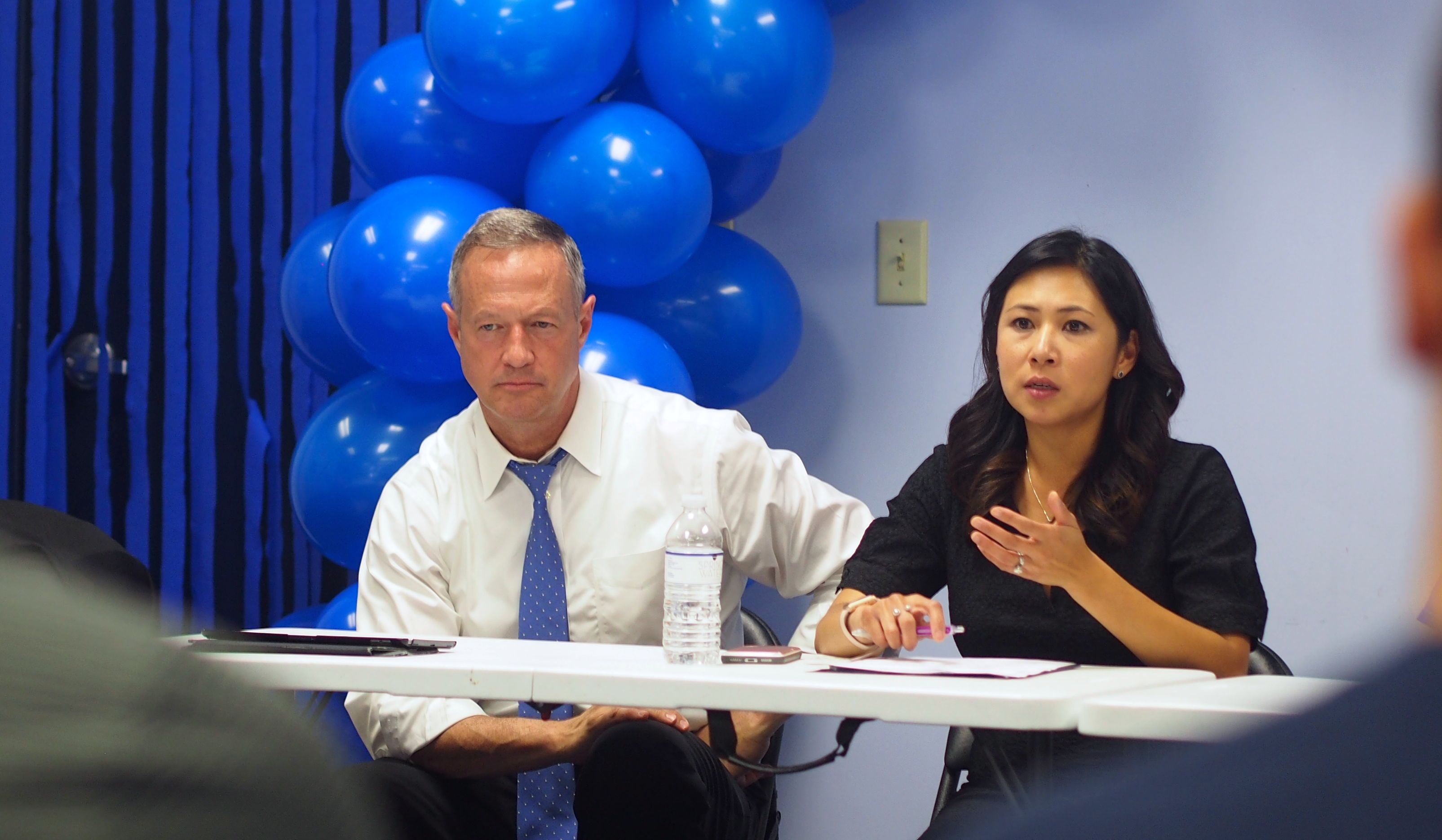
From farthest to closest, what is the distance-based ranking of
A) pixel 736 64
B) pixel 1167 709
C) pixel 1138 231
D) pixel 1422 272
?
pixel 1138 231 → pixel 736 64 → pixel 1167 709 → pixel 1422 272

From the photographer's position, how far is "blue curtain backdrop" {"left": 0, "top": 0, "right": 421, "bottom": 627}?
2.89 m

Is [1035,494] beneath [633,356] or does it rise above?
beneath

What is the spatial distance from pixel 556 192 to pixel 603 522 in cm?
56

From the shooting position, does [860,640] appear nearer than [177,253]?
Yes

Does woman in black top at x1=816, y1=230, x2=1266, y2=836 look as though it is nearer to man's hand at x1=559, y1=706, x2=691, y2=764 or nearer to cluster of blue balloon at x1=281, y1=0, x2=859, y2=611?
man's hand at x1=559, y1=706, x2=691, y2=764

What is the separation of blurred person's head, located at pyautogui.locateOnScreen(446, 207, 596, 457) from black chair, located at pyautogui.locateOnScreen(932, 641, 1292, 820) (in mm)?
769

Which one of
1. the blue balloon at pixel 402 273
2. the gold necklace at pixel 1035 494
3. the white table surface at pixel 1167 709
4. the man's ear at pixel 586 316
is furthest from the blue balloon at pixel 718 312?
the white table surface at pixel 1167 709

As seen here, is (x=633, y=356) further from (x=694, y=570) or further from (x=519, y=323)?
(x=694, y=570)

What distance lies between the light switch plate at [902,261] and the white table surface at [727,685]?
4.42 feet

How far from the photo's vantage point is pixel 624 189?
217 centimetres

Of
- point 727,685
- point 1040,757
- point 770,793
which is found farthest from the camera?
point 770,793

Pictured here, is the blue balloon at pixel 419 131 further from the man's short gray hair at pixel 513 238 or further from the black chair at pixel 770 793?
the black chair at pixel 770 793

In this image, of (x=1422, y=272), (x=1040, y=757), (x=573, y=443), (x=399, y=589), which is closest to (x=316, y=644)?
(x=399, y=589)

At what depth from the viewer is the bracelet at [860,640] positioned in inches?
69.7
